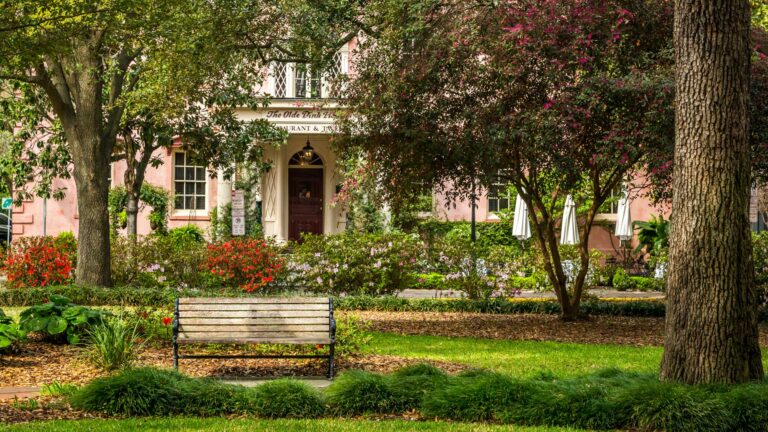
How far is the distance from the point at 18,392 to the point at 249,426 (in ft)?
8.64

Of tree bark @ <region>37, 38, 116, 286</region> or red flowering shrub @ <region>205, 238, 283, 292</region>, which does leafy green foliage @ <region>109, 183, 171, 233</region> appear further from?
tree bark @ <region>37, 38, 116, 286</region>

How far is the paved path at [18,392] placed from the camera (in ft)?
29.3

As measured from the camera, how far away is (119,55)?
1895cm

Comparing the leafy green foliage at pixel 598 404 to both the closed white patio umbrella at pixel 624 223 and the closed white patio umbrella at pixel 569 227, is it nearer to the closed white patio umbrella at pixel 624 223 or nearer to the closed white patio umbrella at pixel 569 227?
the closed white patio umbrella at pixel 569 227

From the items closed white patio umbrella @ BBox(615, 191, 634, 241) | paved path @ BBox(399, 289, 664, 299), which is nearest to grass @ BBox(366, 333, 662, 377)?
paved path @ BBox(399, 289, 664, 299)

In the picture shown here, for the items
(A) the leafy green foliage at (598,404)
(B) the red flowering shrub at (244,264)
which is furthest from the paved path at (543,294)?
(A) the leafy green foliage at (598,404)

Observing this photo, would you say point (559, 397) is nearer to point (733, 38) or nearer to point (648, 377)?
point (648, 377)

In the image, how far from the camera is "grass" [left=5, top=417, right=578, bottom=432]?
24.9 ft

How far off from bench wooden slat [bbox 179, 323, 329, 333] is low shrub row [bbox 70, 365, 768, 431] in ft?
4.54

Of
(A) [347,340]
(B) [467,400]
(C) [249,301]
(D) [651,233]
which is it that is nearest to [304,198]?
(D) [651,233]

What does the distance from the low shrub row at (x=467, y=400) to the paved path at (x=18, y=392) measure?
758 millimetres

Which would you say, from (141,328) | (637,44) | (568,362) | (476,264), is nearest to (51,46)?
(141,328)

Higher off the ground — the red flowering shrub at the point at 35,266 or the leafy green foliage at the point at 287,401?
the red flowering shrub at the point at 35,266

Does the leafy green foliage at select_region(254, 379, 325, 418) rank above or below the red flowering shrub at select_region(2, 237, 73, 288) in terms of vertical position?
below
